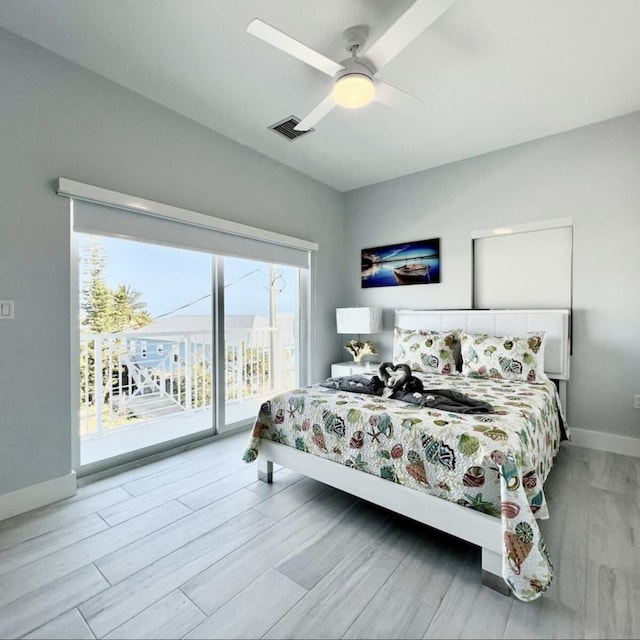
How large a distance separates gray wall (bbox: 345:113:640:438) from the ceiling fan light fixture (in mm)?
1942

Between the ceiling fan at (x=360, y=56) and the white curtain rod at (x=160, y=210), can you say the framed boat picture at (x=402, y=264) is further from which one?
the ceiling fan at (x=360, y=56)

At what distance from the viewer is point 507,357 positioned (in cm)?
282

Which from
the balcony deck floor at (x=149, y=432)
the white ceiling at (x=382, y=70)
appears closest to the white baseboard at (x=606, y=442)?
the white ceiling at (x=382, y=70)

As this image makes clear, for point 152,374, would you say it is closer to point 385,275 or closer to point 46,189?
point 46,189

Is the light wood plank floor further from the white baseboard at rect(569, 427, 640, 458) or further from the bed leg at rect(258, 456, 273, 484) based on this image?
the white baseboard at rect(569, 427, 640, 458)

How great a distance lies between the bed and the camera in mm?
1393

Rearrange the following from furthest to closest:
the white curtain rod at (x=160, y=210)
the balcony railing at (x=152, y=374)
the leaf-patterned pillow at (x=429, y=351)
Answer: the leaf-patterned pillow at (x=429, y=351) < the balcony railing at (x=152, y=374) < the white curtain rod at (x=160, y=210)

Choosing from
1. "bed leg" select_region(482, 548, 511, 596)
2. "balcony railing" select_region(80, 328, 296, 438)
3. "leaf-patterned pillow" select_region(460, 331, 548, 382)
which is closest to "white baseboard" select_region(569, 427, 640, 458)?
"leaf-patterned pillow" select_region(460, 331, 548, 382)

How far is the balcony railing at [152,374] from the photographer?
119 inches

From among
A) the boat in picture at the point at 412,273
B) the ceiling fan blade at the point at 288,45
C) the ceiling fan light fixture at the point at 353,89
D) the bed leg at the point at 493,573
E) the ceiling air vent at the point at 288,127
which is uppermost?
the ceiling air vent at the point at 288,127

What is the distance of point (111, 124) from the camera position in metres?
2.39

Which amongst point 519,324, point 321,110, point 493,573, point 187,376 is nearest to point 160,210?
point 321,110

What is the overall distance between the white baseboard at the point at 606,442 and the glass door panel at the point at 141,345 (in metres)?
3.26

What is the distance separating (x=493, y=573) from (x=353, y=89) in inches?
96.6
